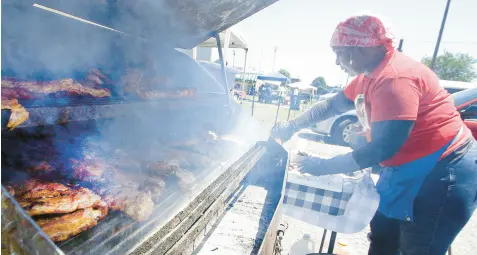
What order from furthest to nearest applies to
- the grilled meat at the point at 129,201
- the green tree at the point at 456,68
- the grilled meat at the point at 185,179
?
the green tree at the point at 456,68 → the grilled meat at the point at 185,179 → the grilled meat at the point at 129,201

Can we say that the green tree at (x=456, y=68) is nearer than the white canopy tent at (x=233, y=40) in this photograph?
No

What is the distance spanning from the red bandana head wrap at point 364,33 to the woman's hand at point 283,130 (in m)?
1.32

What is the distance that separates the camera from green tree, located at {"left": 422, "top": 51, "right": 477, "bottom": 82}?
3222cm

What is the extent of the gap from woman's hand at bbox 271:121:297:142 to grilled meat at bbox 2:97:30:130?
8.14 feet

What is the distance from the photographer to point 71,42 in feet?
6.69

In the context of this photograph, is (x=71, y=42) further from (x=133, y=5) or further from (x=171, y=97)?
(x=171, y=97)

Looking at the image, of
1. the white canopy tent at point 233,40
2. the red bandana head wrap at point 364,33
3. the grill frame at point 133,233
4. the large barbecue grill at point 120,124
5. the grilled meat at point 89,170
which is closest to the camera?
the grill frame at point 133,233

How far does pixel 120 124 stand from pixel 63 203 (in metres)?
1.20

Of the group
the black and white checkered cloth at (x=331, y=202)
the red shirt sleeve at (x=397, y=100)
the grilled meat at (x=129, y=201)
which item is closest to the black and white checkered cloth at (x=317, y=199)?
the black and white checkered cloth at (x=331, y=202)

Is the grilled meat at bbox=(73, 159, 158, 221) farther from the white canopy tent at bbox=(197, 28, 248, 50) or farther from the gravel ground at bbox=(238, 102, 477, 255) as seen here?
the white canopy tent at bbox=(197, 28, 248, 50)

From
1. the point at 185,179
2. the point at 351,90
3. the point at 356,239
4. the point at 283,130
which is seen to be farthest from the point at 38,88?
the point at 356,239

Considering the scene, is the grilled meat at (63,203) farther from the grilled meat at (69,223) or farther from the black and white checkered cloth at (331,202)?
the black and white checkered cloth at (331,202)

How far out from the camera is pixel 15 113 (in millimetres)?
1060

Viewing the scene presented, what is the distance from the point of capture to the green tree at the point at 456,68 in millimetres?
32219
